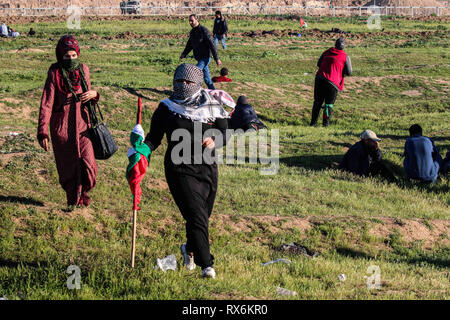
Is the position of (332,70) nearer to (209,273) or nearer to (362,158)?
(362,158)

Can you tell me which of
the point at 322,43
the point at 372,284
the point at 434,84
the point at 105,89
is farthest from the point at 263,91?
the point at 322,43

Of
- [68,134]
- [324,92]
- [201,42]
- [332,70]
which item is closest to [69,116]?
[68,134]

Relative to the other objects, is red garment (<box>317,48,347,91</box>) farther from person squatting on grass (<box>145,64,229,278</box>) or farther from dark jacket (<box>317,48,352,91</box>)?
person squatting on grass (<box>145,64,229,278</box>)

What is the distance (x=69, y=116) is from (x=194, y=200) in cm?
256

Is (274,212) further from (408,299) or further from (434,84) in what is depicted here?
(434,84)

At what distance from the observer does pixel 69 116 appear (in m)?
7.55

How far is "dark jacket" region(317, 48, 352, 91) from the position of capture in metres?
15.0

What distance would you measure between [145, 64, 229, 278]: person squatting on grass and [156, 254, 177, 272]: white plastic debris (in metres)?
0.13

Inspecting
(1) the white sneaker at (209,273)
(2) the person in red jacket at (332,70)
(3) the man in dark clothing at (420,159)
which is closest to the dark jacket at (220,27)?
(2) the person in red jacket at (332,70)

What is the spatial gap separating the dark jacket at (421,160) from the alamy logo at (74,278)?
711 cm

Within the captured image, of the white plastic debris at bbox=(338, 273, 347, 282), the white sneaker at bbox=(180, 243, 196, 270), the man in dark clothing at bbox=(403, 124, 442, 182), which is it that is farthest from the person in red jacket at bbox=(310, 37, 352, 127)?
the white sneaker at bbox=(180, 243, 196, 270)

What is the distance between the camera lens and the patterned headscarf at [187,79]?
5730mm

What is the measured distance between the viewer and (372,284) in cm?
602

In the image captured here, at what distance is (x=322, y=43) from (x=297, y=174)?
79.0 feet
